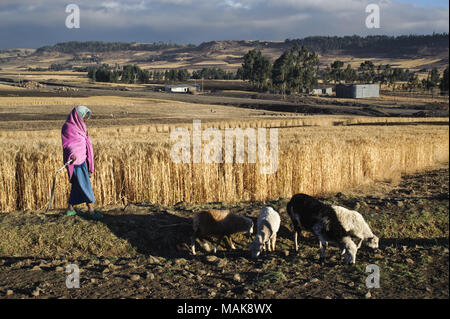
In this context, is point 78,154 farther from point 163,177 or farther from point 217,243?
point 217,243

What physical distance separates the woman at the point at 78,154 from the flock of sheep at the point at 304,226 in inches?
96.8

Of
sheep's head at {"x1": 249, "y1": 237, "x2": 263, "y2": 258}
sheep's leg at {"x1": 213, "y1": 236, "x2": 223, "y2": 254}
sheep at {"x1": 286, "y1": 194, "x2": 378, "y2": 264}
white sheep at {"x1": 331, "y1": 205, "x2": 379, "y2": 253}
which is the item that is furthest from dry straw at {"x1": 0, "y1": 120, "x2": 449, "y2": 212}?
white sheep at {"x1": 331, "y1": 205, "x2": 379, "y2": 253}

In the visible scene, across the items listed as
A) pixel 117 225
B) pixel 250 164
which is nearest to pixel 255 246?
pixel 117 225

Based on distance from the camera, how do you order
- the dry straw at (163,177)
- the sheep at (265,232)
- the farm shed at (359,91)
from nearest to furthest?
the sheep at (265,232), the dry straw at (163,177), the farm shed at (359,91)

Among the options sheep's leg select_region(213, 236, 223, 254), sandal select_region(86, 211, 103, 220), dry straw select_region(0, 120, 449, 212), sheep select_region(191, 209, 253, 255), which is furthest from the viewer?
dry straw select_region(0, 120, 449, 212)

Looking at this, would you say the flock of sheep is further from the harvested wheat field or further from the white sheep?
the harvested wheat field

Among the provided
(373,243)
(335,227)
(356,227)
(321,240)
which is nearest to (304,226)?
(321,240)

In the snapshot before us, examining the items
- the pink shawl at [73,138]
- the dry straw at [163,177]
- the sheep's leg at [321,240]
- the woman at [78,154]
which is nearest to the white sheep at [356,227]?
the sheep's leg at [321,240]

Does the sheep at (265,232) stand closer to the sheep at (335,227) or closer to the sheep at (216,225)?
the sheep at (216,225)

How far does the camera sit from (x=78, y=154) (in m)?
8.57

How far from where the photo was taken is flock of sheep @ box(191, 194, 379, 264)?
7.20 metres

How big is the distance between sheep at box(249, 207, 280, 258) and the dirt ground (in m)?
0.20

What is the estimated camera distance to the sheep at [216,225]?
7.88 meters

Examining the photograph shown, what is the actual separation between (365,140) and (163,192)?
880 cm
